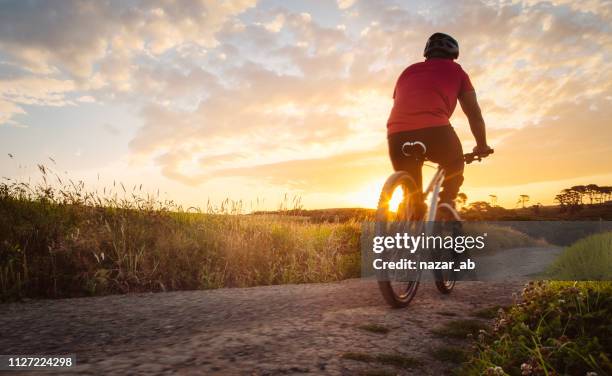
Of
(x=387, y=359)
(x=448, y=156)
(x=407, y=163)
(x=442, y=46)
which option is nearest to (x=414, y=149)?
(x=407, y=163)

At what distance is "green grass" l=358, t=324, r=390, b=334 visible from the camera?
123 inches

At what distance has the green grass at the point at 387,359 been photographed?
256 centimetres

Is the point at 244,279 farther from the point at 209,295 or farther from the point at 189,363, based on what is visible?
the point at 189,363

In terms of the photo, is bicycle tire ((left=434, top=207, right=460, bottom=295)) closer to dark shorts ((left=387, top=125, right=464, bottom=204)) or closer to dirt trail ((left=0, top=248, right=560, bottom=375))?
dirt trail ((left=0, top=248, right=560, bottom=375))

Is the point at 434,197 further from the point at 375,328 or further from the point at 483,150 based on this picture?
the point at 375,328

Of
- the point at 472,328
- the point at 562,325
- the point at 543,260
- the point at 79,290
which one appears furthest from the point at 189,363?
the point at 543,260

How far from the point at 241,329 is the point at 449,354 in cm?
139

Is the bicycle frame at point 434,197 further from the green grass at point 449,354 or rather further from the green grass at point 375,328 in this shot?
the green grass at point 449,354

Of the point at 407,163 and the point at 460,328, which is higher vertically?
the point at 407,163

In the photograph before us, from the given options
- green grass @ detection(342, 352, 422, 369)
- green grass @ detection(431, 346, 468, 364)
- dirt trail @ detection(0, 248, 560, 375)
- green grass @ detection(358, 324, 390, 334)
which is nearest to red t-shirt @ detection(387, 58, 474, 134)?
dirt trail @ detection(0, 248, 560, 375)

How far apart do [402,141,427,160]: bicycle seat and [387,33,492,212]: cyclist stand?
1.6 inches

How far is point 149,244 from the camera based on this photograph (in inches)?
278

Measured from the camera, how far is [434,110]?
4.38 m

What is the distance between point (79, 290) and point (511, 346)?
16.5 feet
